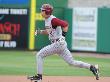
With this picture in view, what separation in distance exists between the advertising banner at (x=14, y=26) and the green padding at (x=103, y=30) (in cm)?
297

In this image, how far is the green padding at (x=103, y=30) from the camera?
19.8m

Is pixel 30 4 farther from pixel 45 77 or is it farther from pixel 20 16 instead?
pixel 45 77

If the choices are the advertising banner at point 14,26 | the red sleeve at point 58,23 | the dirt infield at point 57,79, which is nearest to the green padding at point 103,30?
the advertising banner at point 14,26

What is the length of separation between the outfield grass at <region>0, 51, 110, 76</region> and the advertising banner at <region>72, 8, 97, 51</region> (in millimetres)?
1701

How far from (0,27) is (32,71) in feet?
24.1

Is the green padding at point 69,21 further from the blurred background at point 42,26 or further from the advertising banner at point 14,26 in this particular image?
the advertising banner at point 14,26

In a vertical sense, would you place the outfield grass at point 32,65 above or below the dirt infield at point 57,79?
below

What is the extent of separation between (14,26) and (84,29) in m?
2.83

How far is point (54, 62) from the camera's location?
648 inches

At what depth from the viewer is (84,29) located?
66.5ft

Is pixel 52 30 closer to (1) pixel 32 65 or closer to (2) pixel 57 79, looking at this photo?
(2) pixel 57 79

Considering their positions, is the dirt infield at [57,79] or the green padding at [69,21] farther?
the green padding at [69,21]

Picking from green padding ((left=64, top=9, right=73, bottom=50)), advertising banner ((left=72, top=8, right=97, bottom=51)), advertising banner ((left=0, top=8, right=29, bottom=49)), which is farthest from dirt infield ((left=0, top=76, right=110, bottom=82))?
advertising banner ((left=0, top=8, right=29, bottom=49))

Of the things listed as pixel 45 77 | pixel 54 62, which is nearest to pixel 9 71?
pixel 45 77
